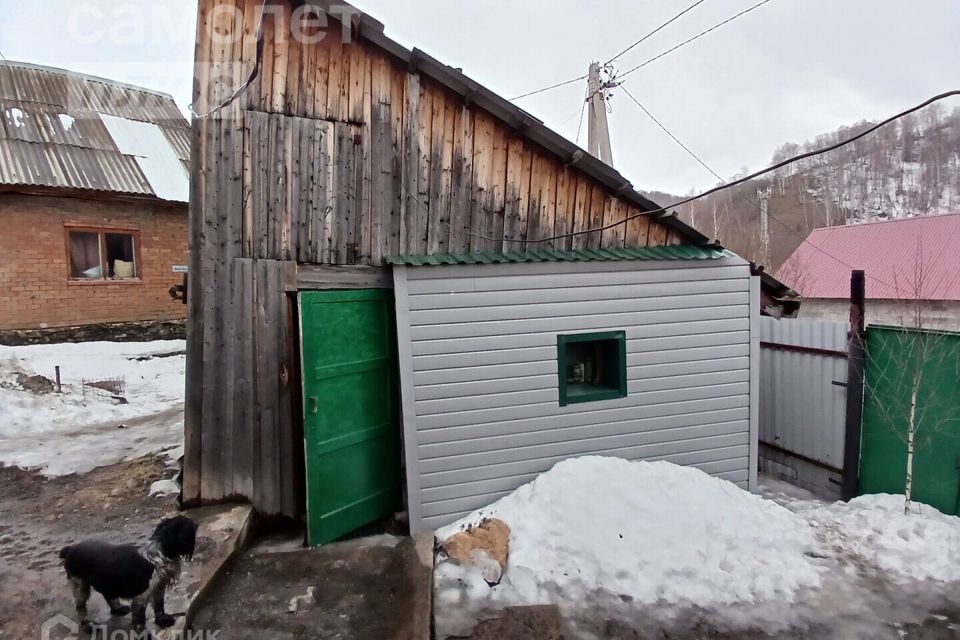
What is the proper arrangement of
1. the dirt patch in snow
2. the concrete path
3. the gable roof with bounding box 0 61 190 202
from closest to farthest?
1. the dirt patch in snow
2. the concrete path
3. the gable roof with bounding box 0 61 190 202

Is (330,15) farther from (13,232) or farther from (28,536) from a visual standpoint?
(13,232)

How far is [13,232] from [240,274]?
9.19m

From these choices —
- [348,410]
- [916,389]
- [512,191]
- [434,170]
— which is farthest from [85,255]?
[916,389]

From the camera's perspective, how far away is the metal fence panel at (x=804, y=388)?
568 centimetres

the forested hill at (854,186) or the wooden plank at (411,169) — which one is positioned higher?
the forested hill at (854,186)

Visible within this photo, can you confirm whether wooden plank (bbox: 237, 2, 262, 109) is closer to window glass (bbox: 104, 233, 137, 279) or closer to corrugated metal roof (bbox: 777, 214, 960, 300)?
window glass (bbox: 104, 233, 137, 279)

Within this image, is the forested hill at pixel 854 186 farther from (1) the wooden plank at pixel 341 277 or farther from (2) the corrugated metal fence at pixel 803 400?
(1) the wooden plank at pixel 341 277

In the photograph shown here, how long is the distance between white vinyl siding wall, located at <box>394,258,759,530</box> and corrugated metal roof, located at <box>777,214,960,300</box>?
14.8 metres

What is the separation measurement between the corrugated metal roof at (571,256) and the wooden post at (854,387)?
4.46 feet

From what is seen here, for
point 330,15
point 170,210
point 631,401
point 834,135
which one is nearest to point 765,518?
point 631,401

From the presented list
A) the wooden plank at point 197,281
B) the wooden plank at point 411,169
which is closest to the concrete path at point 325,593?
the wooden plank at point 197,281

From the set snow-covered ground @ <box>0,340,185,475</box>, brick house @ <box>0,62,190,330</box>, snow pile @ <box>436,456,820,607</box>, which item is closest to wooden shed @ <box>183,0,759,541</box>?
snow pile @ <box>436,456,820,607</box>

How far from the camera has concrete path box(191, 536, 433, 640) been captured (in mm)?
3307

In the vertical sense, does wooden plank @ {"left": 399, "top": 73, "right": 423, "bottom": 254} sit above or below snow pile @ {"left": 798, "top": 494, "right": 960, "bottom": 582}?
above
